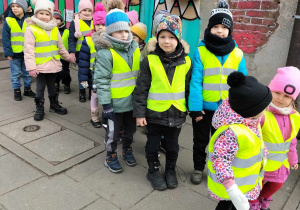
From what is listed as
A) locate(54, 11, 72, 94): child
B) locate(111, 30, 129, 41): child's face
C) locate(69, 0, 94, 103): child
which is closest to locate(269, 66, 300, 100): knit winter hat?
locate(111, 30, 129, 41): child's face

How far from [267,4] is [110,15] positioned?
2.30 m

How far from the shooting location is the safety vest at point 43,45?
4426 millimetres

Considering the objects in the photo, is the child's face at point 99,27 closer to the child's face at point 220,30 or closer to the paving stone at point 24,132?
the paving stone at point 24,132

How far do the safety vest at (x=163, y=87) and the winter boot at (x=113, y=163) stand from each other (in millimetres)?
854

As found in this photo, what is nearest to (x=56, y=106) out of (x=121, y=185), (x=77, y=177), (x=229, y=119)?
(x=77, y=177)

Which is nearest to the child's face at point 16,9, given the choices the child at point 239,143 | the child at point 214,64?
the child at point 214,64

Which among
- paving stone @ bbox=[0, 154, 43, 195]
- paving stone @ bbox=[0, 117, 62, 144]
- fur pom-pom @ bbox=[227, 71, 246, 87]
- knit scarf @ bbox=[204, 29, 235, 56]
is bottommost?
paving stone @ bbox=[0, 154, 43, 195]

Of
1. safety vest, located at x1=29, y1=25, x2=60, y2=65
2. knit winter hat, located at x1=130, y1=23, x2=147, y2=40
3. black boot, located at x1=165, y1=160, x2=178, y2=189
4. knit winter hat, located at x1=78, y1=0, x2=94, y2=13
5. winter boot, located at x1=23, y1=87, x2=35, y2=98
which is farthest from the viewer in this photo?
winter boot, located at x1=23, y1=87, x2=35, y2=98

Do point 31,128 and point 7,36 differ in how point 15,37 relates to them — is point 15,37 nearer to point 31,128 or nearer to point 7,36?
point 7,36

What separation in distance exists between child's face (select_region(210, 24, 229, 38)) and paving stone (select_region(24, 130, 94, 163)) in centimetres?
219

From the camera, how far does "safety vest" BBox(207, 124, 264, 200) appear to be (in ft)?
6.63

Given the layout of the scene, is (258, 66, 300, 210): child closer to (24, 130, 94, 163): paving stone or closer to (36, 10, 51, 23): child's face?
(24, 130, 94, 163): paving stone

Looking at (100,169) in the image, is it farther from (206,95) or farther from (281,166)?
(281,166)

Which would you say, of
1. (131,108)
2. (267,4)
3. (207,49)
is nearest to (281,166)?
(207,49)
